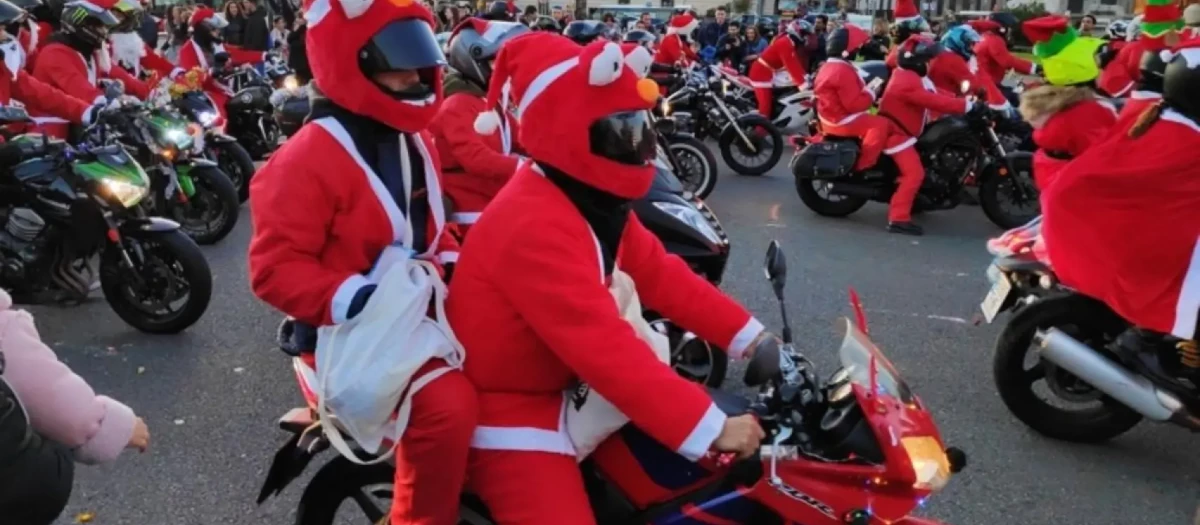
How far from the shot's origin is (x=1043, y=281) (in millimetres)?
4473

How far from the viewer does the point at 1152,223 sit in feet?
13.2

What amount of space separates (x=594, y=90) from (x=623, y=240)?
53 cm

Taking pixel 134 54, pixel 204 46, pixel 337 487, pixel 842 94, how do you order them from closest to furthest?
pixel 337 487, pixel 842 94, pixel 134 54, pixel 204 46

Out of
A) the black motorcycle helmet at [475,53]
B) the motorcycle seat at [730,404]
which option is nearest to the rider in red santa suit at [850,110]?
the black motorcycle helmet at [475,53]

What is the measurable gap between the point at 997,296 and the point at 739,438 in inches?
115

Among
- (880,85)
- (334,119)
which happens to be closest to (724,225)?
(880,85)

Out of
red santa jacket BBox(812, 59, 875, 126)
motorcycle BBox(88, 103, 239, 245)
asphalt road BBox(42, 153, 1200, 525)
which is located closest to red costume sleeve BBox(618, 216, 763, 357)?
asphalt road BBox(42, 153, 1200, 525)

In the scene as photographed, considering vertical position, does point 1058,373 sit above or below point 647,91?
below

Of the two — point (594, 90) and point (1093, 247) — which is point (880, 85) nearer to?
point (1093, 247)

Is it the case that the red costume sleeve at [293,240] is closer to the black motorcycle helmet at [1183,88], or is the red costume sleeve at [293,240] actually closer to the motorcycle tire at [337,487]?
the motorcycle tire at [337,487]

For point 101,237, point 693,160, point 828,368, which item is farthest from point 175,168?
point 828,368

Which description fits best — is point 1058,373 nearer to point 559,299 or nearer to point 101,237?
point 559,299

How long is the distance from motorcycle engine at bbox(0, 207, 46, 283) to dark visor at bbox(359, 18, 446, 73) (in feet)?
11.9

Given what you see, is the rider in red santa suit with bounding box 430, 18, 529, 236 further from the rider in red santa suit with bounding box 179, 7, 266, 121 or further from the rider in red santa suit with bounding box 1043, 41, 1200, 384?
the rider in red santa suit with bounding box 179, 7, 266, 121
